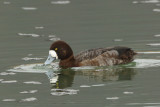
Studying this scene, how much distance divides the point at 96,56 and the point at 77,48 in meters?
2.15

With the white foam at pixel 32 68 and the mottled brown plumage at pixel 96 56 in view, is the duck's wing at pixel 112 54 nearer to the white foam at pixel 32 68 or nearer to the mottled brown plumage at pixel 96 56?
the mottled brown plumage at pixel 96 56

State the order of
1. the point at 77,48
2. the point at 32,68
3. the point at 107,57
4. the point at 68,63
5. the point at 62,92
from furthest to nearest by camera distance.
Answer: the point at 77,48
the point at 68,63
the point at 107,57
the point at 32,68
the point at 62,92

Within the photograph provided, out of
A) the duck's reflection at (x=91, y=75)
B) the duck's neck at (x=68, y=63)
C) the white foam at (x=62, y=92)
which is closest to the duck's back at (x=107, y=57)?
the duck's neck at (x=68, y=63)

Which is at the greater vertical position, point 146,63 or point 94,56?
point 94,56

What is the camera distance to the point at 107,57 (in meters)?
15.8

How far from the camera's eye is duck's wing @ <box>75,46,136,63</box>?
15773 mm

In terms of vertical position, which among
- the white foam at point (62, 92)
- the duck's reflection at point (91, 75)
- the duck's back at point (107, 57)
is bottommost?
the duck's reflection at point (91, 75)

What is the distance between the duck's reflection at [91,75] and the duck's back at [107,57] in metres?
0.45

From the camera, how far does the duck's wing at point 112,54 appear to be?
15.8 m

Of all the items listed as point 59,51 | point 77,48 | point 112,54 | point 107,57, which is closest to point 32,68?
point 59,51

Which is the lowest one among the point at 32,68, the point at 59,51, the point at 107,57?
the point at 32,68

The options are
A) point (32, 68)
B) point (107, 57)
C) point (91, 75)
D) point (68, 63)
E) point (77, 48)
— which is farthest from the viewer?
point (77, 48)

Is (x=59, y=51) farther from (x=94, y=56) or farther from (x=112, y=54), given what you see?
(x=112, y=54)

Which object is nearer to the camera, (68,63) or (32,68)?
(32,68)
